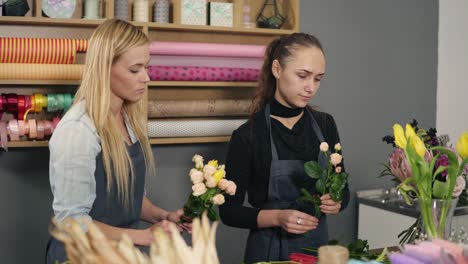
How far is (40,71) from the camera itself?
9.48ft

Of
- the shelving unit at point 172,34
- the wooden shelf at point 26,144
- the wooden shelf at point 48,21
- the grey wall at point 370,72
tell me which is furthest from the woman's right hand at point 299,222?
the grey wall at point 370,72

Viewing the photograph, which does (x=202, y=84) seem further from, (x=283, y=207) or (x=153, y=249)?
(x=153, y=249)

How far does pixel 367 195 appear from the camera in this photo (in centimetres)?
385

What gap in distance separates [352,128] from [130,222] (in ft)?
6.82

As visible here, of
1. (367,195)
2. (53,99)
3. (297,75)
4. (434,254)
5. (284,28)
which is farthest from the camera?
(367,195)

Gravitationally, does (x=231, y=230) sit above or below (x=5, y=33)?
below

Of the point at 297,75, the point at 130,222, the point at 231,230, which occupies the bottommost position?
the point at 231,230

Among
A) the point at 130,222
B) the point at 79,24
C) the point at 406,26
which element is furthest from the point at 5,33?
the point at 406,26

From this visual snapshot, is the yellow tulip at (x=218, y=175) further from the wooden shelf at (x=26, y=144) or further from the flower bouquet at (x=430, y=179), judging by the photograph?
the wooden shelf at (x=26, y=144)

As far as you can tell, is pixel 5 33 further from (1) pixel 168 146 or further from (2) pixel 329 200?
(2) pixel 329 200

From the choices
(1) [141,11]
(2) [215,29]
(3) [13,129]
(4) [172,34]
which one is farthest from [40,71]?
(2) [215,29]

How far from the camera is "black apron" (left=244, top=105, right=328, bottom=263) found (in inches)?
93.0

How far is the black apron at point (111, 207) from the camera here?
6.64 feet

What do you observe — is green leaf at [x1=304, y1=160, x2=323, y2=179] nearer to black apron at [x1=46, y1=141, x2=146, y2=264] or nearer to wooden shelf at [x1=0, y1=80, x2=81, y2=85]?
black apron at [x1=46, y1=141, x2=146, y2=264]
